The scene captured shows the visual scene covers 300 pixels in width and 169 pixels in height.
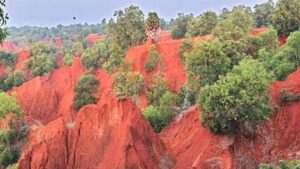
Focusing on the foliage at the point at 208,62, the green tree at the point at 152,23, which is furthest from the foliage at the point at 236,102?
the green tree at the point at 152,23

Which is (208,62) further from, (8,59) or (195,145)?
(8,59)

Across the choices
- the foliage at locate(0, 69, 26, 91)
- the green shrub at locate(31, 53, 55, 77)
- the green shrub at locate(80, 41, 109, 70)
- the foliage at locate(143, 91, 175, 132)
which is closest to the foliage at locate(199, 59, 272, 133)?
the foliage at locate(143, 91, 175, 132)

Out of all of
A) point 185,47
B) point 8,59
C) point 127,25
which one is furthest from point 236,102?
point 8,59

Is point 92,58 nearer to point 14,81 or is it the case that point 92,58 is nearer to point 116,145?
point 14,81

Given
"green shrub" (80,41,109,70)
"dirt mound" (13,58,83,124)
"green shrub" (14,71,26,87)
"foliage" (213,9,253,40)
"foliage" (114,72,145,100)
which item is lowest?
"dirt mound" (13,58,83,124)

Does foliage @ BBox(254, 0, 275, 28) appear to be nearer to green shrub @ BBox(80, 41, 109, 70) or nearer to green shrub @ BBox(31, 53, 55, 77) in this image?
green shrub @ BBox(80, 41, 109, 70)

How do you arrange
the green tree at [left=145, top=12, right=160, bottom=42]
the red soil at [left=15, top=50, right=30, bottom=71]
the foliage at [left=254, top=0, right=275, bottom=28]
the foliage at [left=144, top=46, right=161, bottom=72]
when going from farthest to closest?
1. the red soil at [left=15, top=50, right=30, bottom=71]
2. the foliage at [left=254, top=0, right=275, bottom=28]
3. the green tree at [left=145, top=12, right=160, bottom=42]
4. the foliage at [left=144, top=46, right=161, bottom=72]

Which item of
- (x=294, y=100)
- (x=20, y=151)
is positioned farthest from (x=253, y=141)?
(x=20, y=151)
